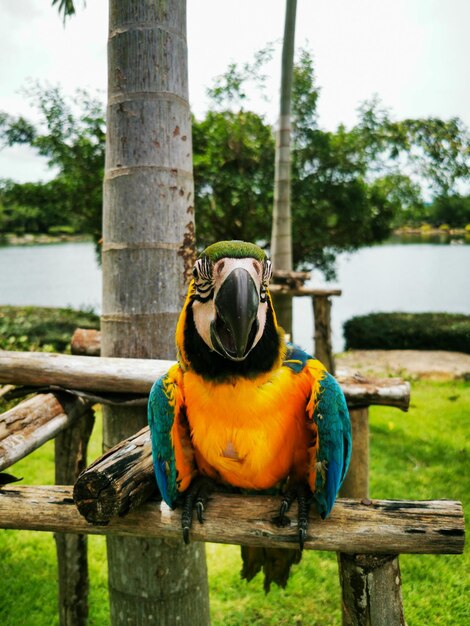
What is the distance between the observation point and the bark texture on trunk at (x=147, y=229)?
2.04 meters

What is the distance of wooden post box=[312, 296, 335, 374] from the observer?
5684 millimetres

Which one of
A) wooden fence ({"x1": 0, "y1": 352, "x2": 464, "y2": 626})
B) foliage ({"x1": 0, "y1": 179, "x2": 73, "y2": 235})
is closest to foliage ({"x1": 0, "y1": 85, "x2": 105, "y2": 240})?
foliage ({"x1": 0, "y1": 179, "x2": 73, "y2": 235})

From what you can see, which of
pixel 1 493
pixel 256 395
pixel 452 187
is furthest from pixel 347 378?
pixel 452 187

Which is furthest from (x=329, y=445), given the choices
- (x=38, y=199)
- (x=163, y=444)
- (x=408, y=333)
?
→ (x=38, y=199)

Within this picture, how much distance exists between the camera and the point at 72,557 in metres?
2.62

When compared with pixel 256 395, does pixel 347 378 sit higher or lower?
lower

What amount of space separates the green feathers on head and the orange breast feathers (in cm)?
41

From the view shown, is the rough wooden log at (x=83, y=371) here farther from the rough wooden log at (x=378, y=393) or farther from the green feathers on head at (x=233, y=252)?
the rough wooden log at (x=378, y=393)

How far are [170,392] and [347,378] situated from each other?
129 centimetres

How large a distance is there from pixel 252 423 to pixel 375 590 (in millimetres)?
621

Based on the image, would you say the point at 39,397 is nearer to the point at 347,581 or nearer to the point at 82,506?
the point at 82,506

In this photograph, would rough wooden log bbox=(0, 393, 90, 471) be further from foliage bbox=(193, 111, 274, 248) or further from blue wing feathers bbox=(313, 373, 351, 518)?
foliage bbox=(193, 111, 274, 248)

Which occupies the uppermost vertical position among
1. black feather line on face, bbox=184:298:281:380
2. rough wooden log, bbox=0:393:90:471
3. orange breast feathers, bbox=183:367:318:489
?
black feather line on face, bbox=184:298:281:380

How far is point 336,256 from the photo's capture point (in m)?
10.2
